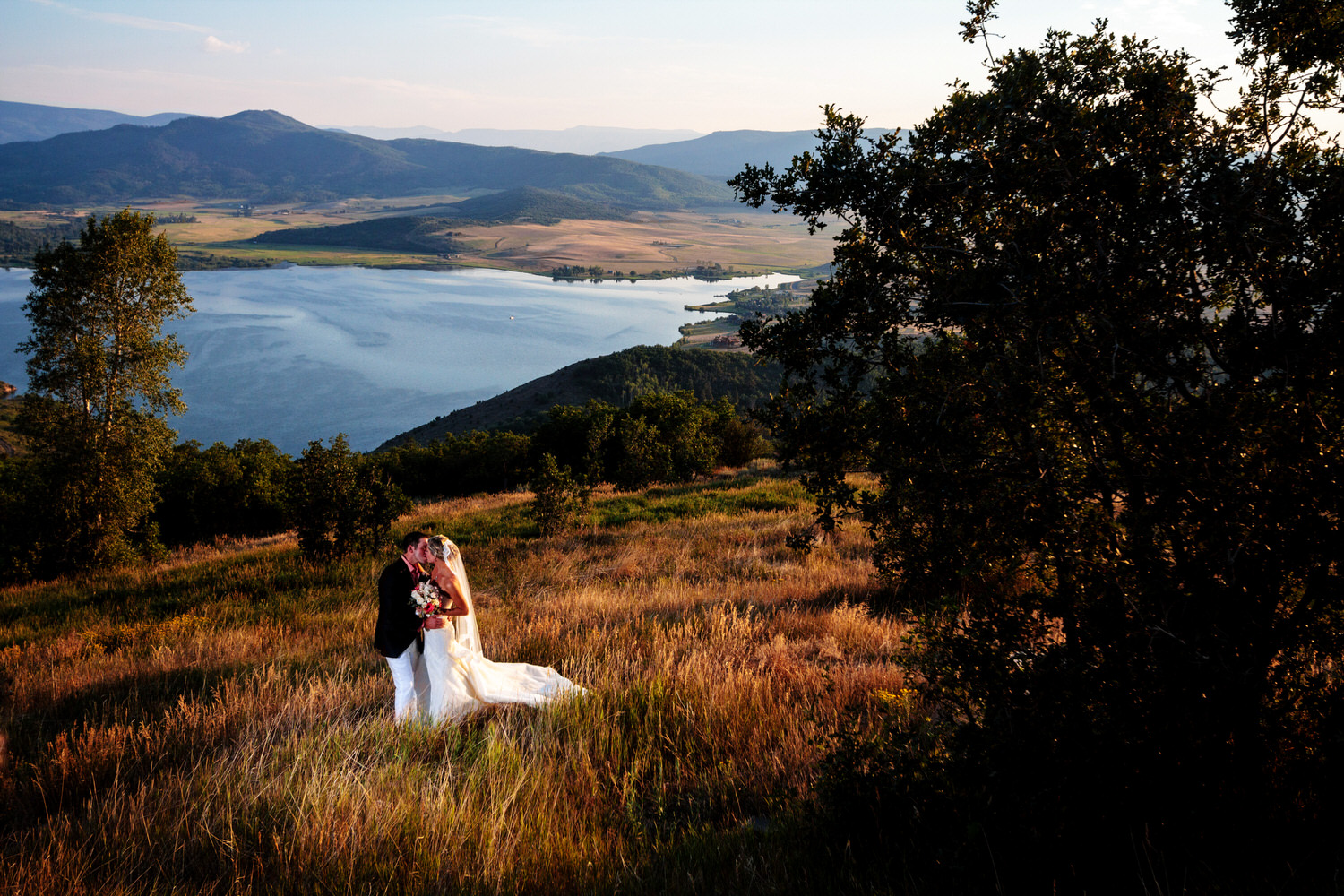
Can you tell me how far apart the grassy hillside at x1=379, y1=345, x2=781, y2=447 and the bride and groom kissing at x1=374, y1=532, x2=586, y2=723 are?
66105mm

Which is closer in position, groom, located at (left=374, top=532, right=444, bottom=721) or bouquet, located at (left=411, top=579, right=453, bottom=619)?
groom, located at (left=374, top=532, right=444, bottom=721)

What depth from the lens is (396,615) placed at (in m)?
5.47

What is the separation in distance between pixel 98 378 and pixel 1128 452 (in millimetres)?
21490

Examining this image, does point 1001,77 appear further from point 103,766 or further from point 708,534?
point 708,534

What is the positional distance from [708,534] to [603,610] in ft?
22.0

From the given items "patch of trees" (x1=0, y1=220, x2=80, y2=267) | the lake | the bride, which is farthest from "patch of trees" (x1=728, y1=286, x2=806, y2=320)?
"patch of trees" (x1=0, y1=220, x2=80, y2=267)

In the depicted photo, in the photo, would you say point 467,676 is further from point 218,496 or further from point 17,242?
point 17,242

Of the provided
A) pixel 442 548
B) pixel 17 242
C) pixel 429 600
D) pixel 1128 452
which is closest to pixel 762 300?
pixel 442 548

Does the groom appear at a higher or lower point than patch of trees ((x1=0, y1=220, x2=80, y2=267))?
lower

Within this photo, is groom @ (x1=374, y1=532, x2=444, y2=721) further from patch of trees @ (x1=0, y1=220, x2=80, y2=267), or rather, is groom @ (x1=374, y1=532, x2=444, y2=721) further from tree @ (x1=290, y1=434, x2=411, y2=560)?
patch of trees @ (x1=0, y1=220, x2=80, y2=267)

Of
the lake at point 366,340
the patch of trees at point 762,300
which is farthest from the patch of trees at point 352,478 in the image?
the patch of trees at point 762,300

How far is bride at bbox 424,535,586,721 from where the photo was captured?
538 centimetres

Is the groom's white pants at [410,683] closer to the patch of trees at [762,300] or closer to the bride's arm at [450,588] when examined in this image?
the bride's arm at [450,588]

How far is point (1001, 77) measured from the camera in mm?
3994
